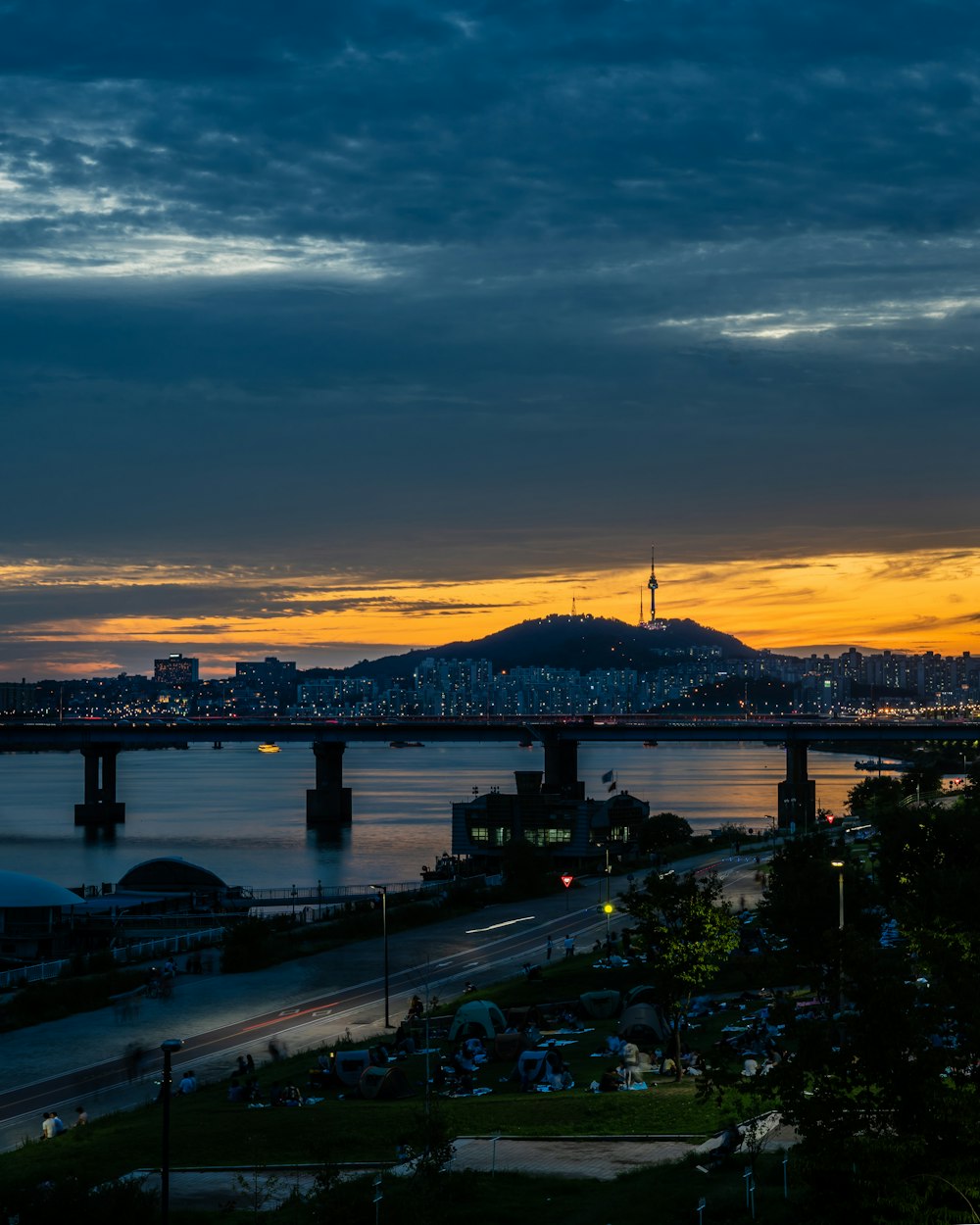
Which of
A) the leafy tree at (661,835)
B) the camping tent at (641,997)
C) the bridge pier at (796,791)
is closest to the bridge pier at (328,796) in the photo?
the bridge pier at (796,791)

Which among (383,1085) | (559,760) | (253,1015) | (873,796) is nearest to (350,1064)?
(383,1085)

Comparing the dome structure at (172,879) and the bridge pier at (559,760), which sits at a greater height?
the bridge pier at (559,760)

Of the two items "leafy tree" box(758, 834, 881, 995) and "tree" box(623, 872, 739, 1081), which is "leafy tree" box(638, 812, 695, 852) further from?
"tree" box(623, 872, 739, 1081)

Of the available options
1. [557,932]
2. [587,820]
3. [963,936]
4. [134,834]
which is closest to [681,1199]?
[963,936]

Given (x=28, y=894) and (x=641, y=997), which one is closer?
(x=641, y=997)

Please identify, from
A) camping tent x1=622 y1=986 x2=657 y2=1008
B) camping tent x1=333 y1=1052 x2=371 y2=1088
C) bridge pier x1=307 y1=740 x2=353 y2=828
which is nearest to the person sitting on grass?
camping tent x1=333 y1=1052 x2=371 y2=1088

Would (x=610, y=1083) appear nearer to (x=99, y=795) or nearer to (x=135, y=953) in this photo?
(x=135, y=953)

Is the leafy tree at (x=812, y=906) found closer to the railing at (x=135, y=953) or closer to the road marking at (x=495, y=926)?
the road marking at (x=495, y=926)
